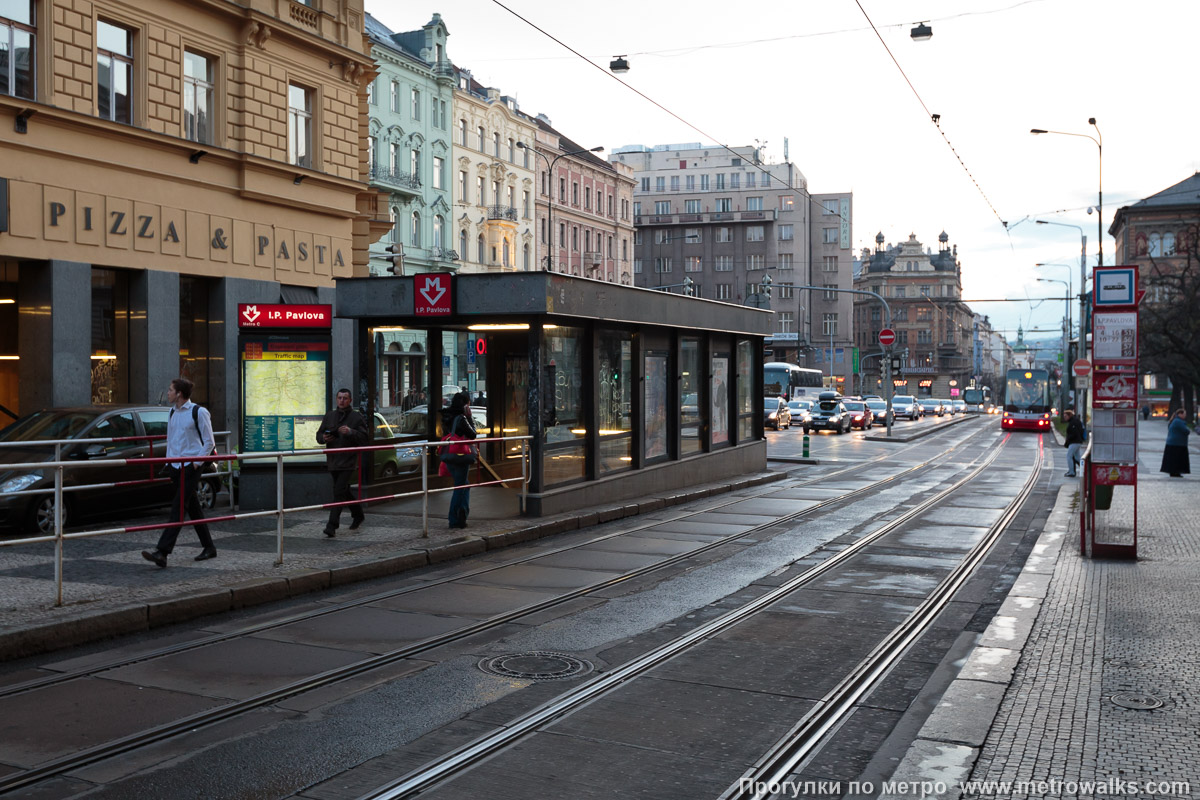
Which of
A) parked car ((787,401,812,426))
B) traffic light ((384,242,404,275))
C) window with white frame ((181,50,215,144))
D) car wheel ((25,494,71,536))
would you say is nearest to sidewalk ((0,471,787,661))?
car wheel ((25,494,71,536))

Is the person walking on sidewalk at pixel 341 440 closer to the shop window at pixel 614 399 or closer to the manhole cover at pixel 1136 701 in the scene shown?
the shop window at pixel 614 399

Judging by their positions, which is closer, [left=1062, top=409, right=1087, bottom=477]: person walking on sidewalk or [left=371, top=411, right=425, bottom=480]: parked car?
[left=371, top=411, right=425, bottom=480]: parked car

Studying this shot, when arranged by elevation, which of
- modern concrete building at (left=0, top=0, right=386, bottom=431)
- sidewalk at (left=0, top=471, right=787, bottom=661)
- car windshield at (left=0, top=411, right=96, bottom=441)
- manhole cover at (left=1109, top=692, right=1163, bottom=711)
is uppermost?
modern concrete building at (left=0, top=0, right=386, bottom=431)

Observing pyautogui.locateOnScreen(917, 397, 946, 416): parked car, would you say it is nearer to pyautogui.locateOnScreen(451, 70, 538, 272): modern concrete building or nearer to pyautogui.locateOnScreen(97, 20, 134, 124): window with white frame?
pyautogui.locateOnScreen(451, 70, 538, 272): modern concrete building

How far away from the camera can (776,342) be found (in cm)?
10619

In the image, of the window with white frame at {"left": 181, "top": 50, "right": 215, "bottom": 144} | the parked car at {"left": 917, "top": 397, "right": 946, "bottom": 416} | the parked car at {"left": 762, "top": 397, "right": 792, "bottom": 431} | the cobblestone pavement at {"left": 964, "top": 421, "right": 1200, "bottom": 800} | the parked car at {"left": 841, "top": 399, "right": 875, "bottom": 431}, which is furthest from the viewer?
the parked car at {"left": 917, "top": 397, "right": 946, "bottom": 416}

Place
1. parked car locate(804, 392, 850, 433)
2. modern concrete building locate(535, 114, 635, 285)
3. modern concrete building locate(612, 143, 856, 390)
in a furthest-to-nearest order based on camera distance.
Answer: modern concrete building locate(612, 143, 856, 390), modern concrete building locate(535, 114, 635, 285), parked car locate(804, 392, 850, 433)

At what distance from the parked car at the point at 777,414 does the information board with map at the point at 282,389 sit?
123 ft

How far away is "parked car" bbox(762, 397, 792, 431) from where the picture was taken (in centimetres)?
5134

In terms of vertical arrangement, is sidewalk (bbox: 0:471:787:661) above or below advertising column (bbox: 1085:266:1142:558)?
below

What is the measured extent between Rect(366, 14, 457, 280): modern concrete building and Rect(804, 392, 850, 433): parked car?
2109 centimetres

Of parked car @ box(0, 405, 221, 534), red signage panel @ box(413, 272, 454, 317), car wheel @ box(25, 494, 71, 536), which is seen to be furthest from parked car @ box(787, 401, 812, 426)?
car wheel @ box(25, 494, 71, 536)

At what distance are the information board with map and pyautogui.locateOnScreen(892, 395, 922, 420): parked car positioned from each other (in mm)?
57265

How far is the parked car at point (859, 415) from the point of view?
2101 inches
